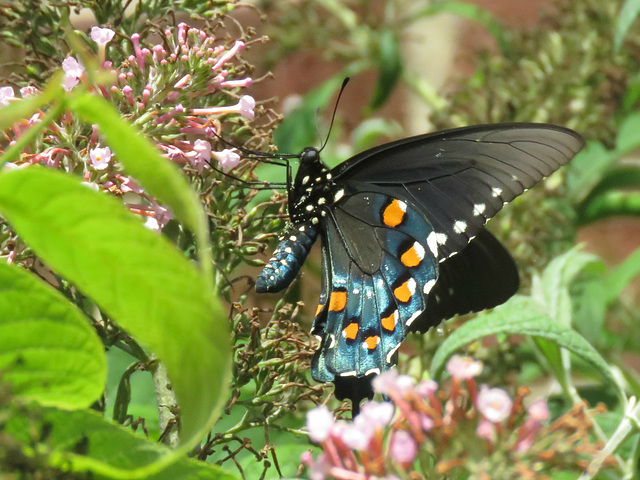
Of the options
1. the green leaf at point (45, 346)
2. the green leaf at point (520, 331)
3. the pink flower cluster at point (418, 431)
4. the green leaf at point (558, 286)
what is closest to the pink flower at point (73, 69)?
the green leaf at point (45, 346)

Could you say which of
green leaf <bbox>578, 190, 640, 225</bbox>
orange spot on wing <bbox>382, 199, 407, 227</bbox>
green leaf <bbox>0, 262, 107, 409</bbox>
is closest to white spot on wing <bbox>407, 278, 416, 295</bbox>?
orange spot on wing <bbox>382, 199, 407, 227</bbox>

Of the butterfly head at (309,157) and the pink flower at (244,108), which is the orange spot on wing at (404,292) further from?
the pink flower at (244,108)

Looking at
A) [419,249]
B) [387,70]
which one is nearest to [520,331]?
[419,249]

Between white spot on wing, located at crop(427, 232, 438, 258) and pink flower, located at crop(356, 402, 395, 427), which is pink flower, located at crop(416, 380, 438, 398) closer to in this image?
pink flower, located at crop(356, 402, 395, 427)

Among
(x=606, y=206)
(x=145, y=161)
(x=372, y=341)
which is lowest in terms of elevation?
(x=145, y=161)

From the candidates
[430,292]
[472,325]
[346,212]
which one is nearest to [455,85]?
[346,212]

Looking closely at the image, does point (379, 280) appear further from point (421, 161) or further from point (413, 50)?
point (413, 50)

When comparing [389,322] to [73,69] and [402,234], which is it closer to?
[402,234]

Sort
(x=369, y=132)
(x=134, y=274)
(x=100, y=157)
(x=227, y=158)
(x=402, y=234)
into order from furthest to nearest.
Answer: (x=369, y=132) → (x=402, y=234) → (x=227, y=158) → (x=100, y=157) → (x=134, y=274)
